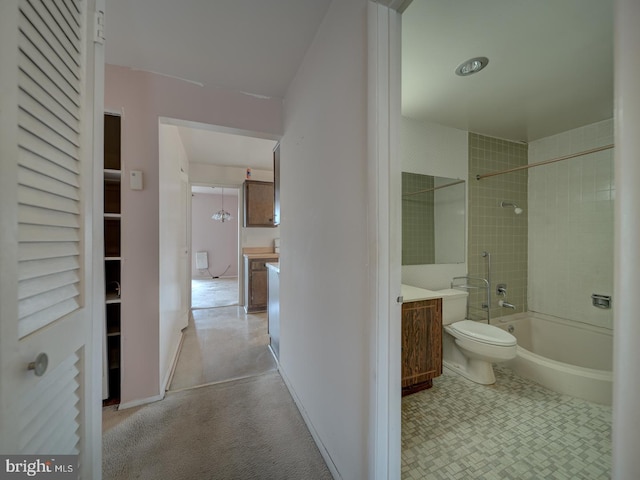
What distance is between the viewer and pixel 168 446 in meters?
1.36

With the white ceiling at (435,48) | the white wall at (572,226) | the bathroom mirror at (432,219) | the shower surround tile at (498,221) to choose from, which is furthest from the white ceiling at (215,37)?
the white wall at (572,226)

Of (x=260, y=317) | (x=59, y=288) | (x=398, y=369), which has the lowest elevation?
(x=260, y=317)

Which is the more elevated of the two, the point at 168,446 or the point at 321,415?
the point at 321,415

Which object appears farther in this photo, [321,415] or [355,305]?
[321,415]

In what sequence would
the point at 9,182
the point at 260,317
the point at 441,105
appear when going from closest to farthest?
the point at 9,182
the point at 441,105
the point at 260,317

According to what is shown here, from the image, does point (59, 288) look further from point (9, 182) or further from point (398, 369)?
point (398, 369)

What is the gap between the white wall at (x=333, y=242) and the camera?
3.22 feet

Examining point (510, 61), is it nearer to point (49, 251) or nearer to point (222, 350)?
point (49, 251)

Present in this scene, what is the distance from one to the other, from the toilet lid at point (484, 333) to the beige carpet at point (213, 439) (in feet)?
4.65

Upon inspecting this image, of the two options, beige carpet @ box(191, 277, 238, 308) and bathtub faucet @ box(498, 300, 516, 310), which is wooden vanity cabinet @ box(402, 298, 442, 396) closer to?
bathtub faucet @ box(498, 300, 516, 310)

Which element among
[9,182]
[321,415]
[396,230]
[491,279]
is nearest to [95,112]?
[9,182]

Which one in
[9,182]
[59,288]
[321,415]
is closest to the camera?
[9,182]

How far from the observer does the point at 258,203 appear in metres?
3.97

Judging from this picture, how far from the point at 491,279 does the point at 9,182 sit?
3294mm
